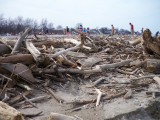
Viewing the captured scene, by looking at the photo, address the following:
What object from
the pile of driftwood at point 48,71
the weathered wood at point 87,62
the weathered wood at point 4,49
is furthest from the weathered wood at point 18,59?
the weathered wood at point 87,62

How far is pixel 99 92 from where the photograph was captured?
4.17 m

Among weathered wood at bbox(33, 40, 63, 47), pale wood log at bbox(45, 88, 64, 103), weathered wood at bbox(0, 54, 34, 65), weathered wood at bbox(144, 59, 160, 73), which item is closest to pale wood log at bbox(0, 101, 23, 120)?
pale wood log at bbox(45, 88, 64, 103)

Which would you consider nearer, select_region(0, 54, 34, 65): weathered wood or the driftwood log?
select_region(0, 54, 34, 65): weathered wood

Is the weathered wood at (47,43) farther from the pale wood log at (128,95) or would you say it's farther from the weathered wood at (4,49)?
the pale wood log at (128,95)

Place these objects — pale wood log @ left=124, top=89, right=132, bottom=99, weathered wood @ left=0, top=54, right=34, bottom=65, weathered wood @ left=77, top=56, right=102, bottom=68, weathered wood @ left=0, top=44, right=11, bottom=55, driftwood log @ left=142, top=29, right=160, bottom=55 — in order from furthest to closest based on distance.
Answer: driftwood log @ left=142, top=29, right=160, bottom=55 → weathered wood @ left=77, top=56, right=102, bottom=68 → weathered wood @ left=0, top=44, right=11, bottom=55 → weathered wood @ left=0, top=54, right=34, bottom=65 → pale wood log @ left=124, top=89, right=132, bottom=99

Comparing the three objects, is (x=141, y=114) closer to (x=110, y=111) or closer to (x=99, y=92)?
(x=110, y=111)

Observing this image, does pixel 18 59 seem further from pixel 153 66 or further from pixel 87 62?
pixel 153 66

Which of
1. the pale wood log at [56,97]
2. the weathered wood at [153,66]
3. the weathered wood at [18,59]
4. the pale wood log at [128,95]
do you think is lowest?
the pale wood log at [128,95]

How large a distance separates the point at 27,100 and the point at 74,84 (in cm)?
156

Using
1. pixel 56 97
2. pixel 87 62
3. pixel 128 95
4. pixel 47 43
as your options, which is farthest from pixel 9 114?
pixel 47 43

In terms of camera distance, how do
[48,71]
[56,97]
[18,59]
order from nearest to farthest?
[56,97]
[18,59]
[48,71]

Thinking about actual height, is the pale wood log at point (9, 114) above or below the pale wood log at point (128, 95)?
above

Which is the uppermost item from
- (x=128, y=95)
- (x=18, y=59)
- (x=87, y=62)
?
(x=18, y=59)

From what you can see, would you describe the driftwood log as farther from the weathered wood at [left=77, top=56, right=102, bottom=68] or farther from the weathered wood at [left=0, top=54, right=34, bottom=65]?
the weathered wood at [left=0, top=54, right=34, bottom=65]
